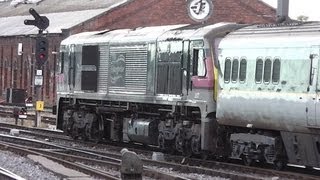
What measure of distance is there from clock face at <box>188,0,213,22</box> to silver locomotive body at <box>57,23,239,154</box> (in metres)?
23.8

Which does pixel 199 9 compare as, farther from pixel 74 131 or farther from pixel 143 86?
pixel 143 86

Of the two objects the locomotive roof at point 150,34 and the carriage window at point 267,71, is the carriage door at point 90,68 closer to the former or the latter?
the locomotive roof at point 150,34

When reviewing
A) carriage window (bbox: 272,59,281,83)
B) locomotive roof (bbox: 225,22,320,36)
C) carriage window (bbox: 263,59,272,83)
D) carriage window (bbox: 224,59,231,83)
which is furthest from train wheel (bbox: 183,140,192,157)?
carriage window (bbox: 272,59,281,83)

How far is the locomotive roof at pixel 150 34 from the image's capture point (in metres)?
17.1

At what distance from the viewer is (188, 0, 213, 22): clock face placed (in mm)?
45750

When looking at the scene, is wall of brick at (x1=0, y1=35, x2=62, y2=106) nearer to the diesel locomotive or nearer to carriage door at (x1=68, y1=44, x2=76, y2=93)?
carriage door at (x1=68, y1=44, x2=76, y2=93)

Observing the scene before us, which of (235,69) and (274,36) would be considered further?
(235,69)

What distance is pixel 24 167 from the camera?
609 inches

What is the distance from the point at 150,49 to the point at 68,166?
464 centimetres

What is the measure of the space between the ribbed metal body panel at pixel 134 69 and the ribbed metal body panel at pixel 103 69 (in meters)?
0.60

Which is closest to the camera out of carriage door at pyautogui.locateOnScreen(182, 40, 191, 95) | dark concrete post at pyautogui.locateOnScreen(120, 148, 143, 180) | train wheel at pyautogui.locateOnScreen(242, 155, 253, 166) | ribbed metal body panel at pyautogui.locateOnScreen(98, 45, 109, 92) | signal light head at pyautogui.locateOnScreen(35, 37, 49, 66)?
dark concrete post at pyautogui.locateOnScreen(120, 148, 143, 180)

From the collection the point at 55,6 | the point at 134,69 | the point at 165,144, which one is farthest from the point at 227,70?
the point at 55,6

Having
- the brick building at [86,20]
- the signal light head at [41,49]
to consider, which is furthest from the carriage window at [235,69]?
the brick building at [86,20]

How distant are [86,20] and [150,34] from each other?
2729 centimetres
